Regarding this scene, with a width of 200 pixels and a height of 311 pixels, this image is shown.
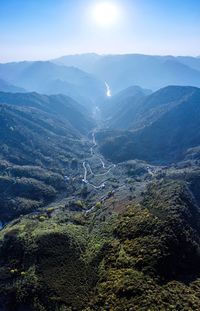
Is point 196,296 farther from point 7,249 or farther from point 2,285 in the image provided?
point 7,249

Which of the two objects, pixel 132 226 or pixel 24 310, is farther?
pixel 132 226

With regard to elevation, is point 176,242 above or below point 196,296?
above

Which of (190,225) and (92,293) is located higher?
(190,225)

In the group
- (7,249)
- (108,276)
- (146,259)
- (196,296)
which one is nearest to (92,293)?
(108,276)

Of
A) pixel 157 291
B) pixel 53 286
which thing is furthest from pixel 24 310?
pixel 157 291

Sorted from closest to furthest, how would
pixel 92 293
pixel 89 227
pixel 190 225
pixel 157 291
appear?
pixel 157 291
pixel 92 293
pixel 190 225
pixel 89 227

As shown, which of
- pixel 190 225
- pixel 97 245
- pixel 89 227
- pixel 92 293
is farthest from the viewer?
pixel 89 227

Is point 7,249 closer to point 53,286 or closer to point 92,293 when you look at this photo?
point 53,286

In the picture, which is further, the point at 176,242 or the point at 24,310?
the point at 176,242

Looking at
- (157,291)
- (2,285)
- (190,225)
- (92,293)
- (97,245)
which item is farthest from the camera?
(190,225)
